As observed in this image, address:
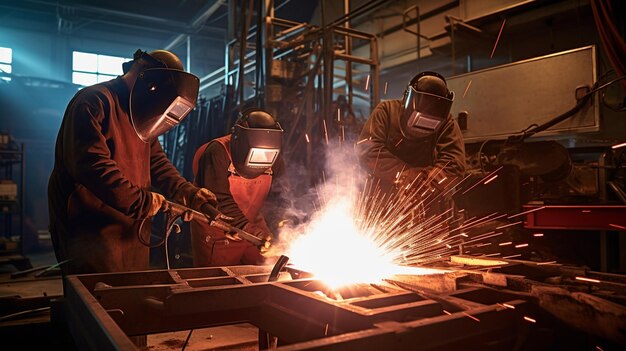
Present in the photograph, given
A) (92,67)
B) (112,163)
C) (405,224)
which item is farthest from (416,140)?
(92,67)

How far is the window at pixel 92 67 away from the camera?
14273 mm

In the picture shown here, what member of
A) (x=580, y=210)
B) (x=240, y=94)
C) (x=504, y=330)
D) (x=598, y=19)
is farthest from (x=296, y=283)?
(x=240, y=94)

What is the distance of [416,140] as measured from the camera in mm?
3910

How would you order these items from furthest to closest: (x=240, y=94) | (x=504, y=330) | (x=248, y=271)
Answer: (x=240, y=94), (x=248, y=271), (x=504, y=330)

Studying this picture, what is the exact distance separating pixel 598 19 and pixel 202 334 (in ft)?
12.2


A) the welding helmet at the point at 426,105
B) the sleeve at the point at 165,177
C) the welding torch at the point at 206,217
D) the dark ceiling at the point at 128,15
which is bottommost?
the welding torch at the point at 206,217

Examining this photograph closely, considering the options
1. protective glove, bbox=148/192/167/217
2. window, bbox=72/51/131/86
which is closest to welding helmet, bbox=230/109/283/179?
protective glove, bbox=148/192/167/217

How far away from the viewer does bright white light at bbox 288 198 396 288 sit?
2.07 m

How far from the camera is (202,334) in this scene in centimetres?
380

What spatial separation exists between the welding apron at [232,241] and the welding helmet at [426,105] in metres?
1.23

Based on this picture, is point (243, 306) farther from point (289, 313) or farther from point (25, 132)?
point (25, 132)

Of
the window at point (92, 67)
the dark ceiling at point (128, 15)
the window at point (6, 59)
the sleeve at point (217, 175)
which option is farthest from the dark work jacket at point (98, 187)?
the window at point (6, 59)

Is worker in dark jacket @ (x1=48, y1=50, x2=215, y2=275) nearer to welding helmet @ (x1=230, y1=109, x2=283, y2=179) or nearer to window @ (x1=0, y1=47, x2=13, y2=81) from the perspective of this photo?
welding helmet @ (x1=230, y1=109, x2=283, y2=179)

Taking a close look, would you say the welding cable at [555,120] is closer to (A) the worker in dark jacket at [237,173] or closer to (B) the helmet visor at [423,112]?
(B) the helmet visor at [423,112]
